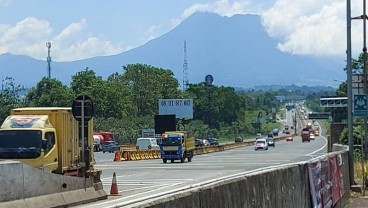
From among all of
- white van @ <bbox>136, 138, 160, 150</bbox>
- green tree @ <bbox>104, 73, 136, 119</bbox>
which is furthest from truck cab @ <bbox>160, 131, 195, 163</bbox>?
green tree @ <bbox>104, 73, 136, 119</bbox>

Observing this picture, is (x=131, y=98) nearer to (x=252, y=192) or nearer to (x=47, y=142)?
(x=47, y=142)

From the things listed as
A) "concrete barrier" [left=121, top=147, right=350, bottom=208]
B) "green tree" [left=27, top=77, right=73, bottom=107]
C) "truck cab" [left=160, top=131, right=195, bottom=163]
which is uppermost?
"green tree" [left=27, top=77, right=73, bottom=107]

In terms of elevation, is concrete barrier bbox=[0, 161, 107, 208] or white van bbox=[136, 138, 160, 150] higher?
concrete barrier bbox=[0, 161, 107, 208]

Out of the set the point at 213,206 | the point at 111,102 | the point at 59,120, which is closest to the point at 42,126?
A: the point at 59,120

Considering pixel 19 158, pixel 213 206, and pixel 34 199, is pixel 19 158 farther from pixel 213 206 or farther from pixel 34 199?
pixel 213 206

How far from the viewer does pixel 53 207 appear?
59.1ft

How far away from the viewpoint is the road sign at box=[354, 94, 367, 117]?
24.1 meters

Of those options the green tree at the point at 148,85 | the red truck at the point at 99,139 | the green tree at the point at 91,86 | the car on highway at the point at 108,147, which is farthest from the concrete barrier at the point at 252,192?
the green tree at the point at 148,85

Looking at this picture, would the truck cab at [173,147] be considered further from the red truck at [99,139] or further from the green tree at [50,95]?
the green tree at [50,95]

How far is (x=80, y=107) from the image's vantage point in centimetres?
2450

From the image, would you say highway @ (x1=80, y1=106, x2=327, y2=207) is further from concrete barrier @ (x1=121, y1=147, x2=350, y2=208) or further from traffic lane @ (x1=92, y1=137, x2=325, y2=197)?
concrete barrier @ (x1=121, y1=147, x2=350, y2=208)

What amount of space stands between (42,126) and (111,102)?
97712mm

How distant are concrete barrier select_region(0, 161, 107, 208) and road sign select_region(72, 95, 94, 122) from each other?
3521mm

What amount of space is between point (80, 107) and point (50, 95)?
3176 inches
